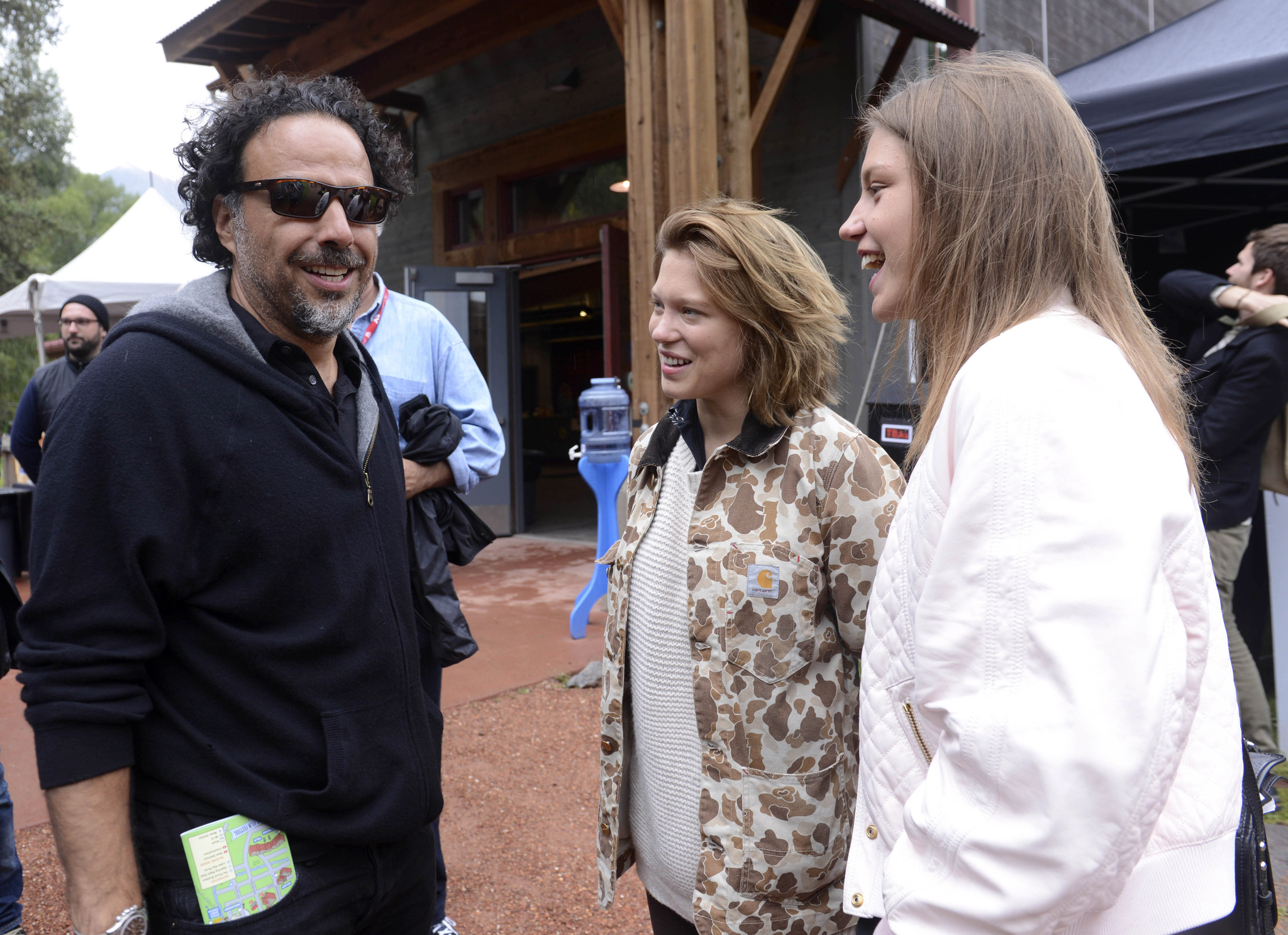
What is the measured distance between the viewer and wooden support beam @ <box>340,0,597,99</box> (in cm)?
752

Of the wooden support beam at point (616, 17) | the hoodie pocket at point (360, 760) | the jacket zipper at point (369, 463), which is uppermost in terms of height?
the wooden support beam at point (616, 17)

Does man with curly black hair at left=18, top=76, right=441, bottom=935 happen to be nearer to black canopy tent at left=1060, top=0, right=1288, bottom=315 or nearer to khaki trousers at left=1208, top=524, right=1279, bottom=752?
black canopy tent at left=1060, top=0, right=1288, bottom=315

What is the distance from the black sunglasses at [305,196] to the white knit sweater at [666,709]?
2.75 ft

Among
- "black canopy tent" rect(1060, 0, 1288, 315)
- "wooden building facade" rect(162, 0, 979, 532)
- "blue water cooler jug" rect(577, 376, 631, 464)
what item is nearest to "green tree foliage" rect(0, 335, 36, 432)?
"wooden building facade" rect(162, 0, 979, 532)

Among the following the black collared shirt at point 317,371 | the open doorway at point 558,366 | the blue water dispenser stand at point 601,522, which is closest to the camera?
the black collared shirt at point 317,371

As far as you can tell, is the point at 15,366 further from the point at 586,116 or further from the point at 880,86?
the point at 880,86

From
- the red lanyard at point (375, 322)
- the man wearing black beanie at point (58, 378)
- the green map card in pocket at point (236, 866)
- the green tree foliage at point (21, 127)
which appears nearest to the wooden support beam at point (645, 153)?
the red lanyard at point (375, 322)

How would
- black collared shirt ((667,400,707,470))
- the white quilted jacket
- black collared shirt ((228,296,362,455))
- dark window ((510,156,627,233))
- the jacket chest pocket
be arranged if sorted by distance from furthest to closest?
dark window ((510,156,627,233))
black collared shirt ((667,400,707,470))
the jacket chest pocket
black collared shirt ((228,296,362,455))
the white quilted jacket

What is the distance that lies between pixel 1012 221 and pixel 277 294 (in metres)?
1.20

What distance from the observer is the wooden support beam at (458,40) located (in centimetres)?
752

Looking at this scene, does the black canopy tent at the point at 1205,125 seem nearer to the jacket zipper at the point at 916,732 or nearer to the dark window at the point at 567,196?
the jacket zipper at the point at 916,732

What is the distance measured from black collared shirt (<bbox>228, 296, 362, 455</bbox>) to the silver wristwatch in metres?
0.77

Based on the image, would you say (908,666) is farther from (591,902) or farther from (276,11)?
(276,11)

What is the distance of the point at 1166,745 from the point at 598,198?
8.41 metres
